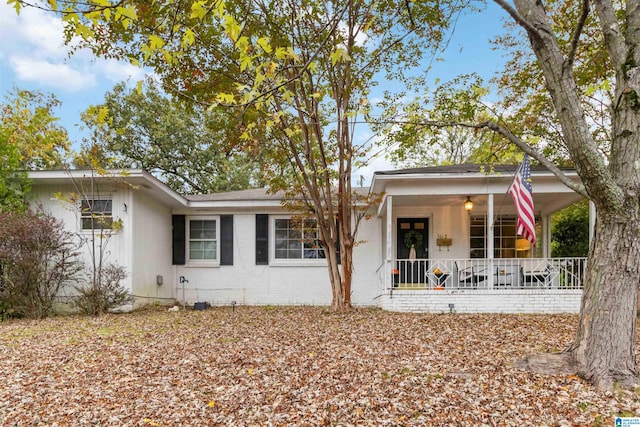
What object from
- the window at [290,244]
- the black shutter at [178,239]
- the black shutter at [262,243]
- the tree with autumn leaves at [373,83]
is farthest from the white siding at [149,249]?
the tree with autumn leaves at [373,83]

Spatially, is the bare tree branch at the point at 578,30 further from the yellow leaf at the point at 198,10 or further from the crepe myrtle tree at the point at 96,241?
the crepe myrtle tree at the point at 96,241

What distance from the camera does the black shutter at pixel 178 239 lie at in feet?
37.8

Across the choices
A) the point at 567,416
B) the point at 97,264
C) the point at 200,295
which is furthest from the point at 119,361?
the point at 200,295

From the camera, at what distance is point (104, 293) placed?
8.81m

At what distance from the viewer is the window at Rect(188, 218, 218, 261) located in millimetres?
11562

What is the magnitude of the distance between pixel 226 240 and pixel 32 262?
14.5 ft

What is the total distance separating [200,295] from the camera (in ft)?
37.6

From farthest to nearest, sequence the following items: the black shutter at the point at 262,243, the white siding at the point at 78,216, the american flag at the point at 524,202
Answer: the black shutter at the point at 262,243
the white siding at the point at 78,216
the american flag at the point at 524,202

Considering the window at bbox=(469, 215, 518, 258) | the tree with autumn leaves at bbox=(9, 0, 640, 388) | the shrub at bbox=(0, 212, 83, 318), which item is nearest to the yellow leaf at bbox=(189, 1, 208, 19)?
the tree with autumn leaves at bbox=(9, 0, 640, 388)

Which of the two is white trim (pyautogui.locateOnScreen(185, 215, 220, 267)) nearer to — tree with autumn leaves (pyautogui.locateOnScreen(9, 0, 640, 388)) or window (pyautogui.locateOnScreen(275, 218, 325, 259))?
window (pyautogui.locateOnScreen(275, 218, 325, 259))

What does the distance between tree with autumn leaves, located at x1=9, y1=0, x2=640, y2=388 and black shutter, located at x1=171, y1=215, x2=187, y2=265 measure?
3440 millimetres

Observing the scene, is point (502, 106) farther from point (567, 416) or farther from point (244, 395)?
point (244, 395)

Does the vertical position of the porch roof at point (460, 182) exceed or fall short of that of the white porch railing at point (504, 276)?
it exceeds it

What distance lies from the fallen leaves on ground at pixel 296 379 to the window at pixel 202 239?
4821 millimetres
